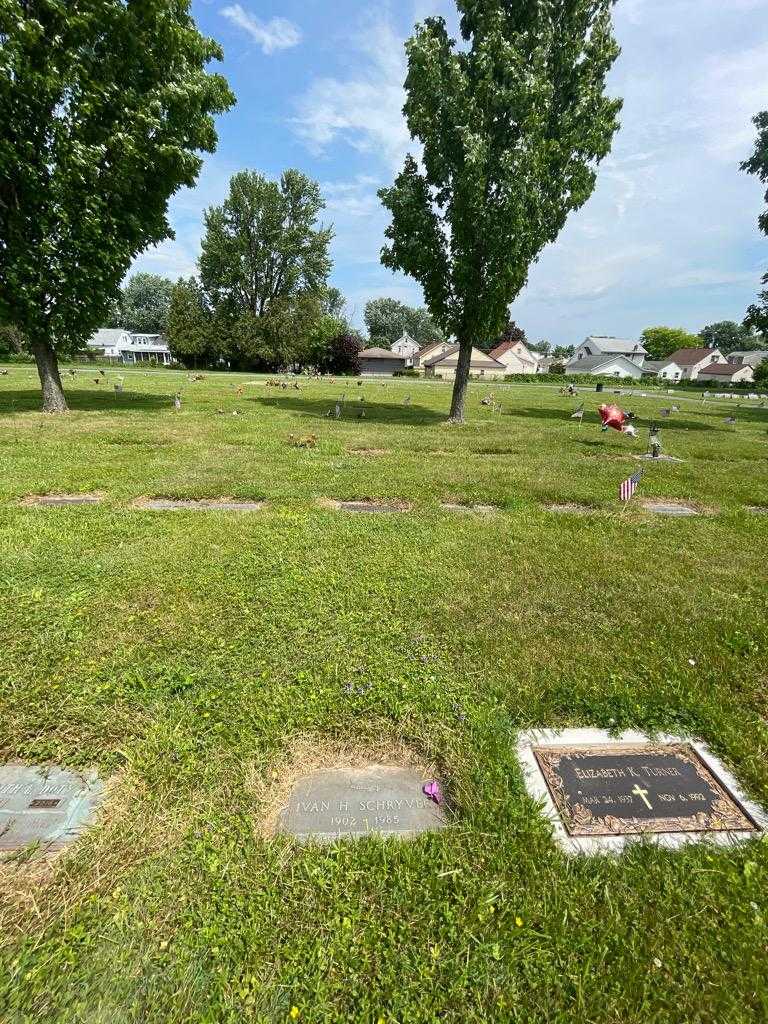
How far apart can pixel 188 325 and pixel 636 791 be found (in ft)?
201

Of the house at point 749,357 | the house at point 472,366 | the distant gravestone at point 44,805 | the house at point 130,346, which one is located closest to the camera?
the distant gravestone at point 44,805

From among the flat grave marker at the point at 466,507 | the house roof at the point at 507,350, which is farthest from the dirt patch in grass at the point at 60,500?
the house roof at the point at 507,350

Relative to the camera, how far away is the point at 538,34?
1234cm

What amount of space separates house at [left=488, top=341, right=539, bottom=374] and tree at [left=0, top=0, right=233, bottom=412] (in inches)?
2973

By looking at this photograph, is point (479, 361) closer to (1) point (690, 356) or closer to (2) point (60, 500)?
(1) point (690, 356)

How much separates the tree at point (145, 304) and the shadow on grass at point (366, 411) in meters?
99.5

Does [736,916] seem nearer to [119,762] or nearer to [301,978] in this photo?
[301,978]

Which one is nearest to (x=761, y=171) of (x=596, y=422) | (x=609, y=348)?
(x=596, y=422)

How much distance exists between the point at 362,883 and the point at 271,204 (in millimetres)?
63840

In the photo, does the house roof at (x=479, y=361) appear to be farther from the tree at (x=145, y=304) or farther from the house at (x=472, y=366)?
the tree at (x=145, y=304)

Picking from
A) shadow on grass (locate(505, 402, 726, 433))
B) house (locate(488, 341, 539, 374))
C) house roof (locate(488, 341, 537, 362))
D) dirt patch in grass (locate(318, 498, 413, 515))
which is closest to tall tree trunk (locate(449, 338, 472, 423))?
shadow on grass (locate(505, 402, 726, 433))

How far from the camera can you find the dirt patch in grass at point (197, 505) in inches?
250

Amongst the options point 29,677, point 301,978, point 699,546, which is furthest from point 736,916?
point 699,546

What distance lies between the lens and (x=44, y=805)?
7.23ft
